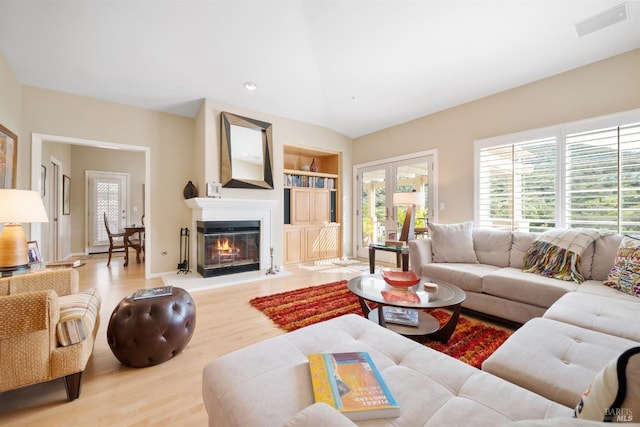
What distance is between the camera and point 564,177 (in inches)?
116

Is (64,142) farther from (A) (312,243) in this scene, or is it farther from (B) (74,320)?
(A) (312,243)

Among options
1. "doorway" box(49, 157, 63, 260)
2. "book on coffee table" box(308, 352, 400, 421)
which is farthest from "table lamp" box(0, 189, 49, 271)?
"doorway" box(49, 157, 63, 260)

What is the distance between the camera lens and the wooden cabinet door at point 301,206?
5.00 m

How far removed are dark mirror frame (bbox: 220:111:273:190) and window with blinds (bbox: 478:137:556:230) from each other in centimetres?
320

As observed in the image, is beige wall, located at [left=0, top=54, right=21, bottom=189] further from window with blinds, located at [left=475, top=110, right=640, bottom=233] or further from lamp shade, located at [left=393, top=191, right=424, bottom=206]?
window with blinds, located at [left=475, top=110, right=640, bottom=233]

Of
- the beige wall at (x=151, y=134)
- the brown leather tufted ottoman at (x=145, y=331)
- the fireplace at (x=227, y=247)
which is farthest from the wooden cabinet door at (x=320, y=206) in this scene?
the brown leather tufted ottoman at (x=145, y=331)

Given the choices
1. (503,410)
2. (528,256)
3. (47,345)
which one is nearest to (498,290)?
(528,256)

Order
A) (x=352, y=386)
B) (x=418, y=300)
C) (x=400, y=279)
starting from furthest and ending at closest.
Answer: (x=400, y=279)
(x=418, y=300)
(x=352, y=386)

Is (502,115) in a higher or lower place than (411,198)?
higher

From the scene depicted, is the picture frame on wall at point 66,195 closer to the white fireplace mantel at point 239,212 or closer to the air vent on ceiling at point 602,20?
the white fireplace mantel at point 239,212

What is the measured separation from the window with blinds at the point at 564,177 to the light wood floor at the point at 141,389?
3.23 metres

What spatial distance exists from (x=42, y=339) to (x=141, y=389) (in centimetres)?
58

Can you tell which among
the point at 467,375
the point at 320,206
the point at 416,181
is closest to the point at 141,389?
the point at 467,375

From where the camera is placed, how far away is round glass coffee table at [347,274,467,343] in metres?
1.80
